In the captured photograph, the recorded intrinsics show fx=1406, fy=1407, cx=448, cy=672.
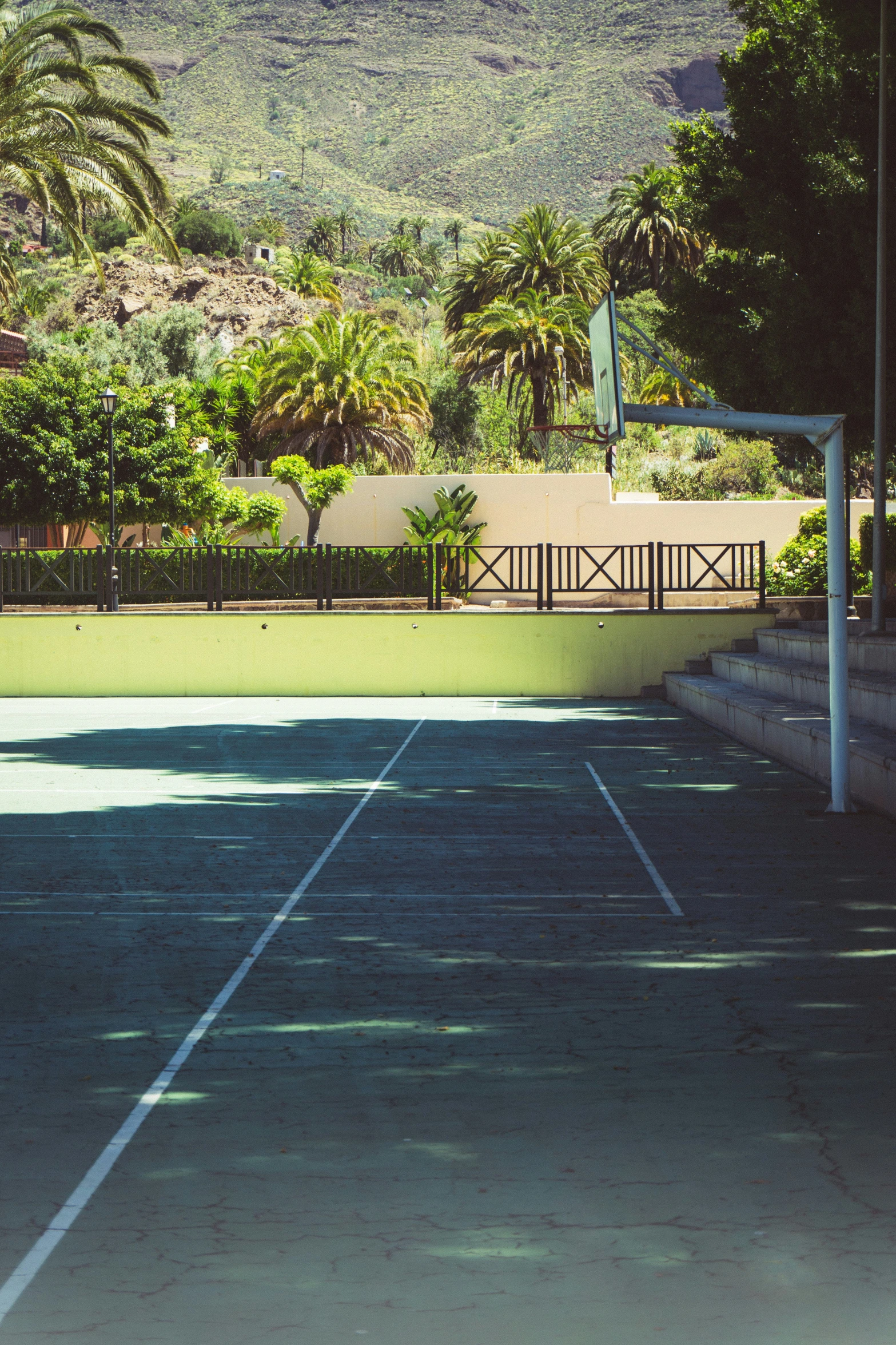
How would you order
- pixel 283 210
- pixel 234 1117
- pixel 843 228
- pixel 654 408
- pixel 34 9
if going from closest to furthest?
pixel 234 1117
pixel 654 408
pixel 843 228
pixel 34 9
pixel 283 210

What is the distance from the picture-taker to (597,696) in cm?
2098

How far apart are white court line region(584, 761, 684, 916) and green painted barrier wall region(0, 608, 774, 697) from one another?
30.1 ft

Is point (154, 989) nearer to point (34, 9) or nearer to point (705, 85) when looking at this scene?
point (34, 9)

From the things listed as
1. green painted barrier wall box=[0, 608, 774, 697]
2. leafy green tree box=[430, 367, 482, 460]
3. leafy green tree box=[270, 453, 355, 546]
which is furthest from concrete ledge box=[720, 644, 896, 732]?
leafy green tree box=[430, 367, 482, 460]

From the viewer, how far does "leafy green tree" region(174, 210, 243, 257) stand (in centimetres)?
11288

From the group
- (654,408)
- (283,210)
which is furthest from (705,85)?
(654,408)

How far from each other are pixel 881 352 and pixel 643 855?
7805 millimetres

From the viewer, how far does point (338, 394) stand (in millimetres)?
44531

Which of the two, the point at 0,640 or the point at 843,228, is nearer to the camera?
the point at 843,228

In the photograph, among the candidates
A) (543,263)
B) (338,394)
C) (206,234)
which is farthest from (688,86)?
(338,394)

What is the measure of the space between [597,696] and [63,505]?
1881 centimetres

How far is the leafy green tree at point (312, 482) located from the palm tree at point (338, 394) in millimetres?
5156


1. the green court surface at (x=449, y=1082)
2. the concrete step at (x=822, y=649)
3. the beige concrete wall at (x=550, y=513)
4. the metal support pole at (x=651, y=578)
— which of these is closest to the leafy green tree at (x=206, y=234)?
the beige concrete wall at (x=550, y=513)

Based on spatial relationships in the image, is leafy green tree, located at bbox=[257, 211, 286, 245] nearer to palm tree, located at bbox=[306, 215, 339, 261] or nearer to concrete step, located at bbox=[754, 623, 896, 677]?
palm tree, located at bbox=[306, 215, 339, 261]
